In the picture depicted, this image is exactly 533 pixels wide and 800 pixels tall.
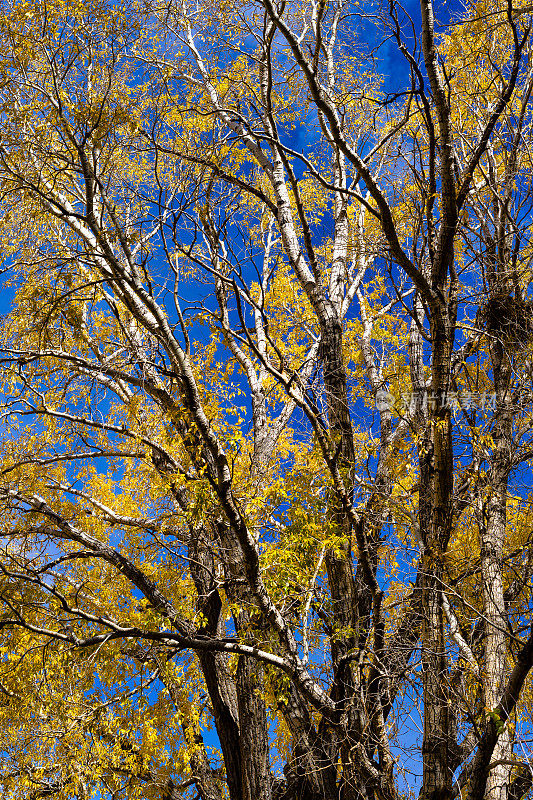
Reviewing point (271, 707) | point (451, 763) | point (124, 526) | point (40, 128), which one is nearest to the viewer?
point (451, 763)

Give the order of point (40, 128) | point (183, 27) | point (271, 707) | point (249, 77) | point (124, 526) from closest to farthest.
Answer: point (40, 128), point (271, 707), point (124, 526), point (249, 77), point (183, 27)

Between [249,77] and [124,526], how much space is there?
6.87 meters

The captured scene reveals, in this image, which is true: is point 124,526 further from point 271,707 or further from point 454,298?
point 454,298

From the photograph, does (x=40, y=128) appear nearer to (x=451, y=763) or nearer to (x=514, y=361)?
(x=514, y=361)

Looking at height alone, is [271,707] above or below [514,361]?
below

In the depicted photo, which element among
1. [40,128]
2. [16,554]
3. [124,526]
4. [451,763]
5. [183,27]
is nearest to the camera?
[451,763]

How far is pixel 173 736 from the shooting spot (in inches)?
305

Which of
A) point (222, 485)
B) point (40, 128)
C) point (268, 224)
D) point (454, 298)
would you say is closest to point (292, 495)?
point (222, 485)

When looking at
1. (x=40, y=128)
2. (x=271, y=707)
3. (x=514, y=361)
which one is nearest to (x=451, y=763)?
(x=271, y=707)

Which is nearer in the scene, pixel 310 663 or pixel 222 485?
pixel 222 485

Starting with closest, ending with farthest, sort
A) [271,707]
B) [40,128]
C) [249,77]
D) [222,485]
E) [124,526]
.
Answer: [222,485] < [40,128] < [271,707] < [124,526] < [249,77]

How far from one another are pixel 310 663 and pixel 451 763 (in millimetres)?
1443

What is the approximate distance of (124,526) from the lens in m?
8.15

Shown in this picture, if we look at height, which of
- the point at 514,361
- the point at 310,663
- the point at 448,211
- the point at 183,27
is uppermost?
the point at 183,27
